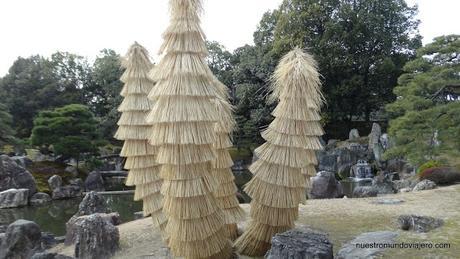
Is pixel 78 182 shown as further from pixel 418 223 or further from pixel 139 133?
pixel 418 223

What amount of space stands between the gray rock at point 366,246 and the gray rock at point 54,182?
54.6 feet

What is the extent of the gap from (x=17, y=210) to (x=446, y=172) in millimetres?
16247

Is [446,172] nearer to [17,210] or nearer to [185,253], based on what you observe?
[185,253]

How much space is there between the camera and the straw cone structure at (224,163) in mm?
6422

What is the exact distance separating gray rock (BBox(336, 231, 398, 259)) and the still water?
30.2 feet

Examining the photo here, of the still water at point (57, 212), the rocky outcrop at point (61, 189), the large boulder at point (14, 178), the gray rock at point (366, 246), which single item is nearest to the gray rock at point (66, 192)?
the rocky outcrop at point (61, 189)

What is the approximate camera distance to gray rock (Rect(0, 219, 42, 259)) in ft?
28.1

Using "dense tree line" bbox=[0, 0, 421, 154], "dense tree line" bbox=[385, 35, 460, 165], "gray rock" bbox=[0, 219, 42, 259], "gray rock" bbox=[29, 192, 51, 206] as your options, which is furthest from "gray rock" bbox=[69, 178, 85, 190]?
"dense tree line" bbox=[385, 35, 460, 165]

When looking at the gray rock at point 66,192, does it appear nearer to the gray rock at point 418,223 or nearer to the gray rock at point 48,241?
the gray rock at point 48,241

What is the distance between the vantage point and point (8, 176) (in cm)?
1856

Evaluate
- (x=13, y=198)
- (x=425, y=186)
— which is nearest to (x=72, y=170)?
(x=13, y=198)

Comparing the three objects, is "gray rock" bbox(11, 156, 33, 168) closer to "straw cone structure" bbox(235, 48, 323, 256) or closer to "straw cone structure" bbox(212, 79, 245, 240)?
"straw cone structure" bbox(212, 79, 245, 240)

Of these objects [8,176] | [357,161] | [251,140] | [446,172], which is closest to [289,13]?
[251,140]

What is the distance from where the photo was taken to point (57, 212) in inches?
638
